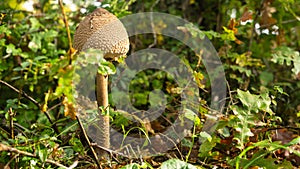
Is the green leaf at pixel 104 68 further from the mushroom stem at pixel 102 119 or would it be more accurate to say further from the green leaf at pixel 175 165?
the mushroom stem at pixel 102 119

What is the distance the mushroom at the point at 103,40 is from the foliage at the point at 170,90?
94 millimetres

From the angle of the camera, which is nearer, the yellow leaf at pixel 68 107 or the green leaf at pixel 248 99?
the yellow leaf at pixel 68 107

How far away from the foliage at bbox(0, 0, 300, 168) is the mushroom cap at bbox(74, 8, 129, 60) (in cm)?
18

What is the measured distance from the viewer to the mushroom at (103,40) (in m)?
1.63

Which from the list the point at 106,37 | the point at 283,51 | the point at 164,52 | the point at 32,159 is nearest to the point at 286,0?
the point at 283,51

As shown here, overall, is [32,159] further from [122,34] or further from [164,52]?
[164,52]

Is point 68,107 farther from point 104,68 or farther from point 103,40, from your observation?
point 103,40

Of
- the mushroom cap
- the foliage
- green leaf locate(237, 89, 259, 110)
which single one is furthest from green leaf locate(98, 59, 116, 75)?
green leaf locate(237, 89, 259, 110)

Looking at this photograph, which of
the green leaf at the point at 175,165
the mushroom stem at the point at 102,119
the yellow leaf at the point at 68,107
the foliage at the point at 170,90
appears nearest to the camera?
the yellow leaf at the point at 68,107

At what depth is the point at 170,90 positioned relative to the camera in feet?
7.19

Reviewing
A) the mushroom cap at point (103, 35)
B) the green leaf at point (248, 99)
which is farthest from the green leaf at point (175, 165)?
the mushroom cap at point (103, 35)

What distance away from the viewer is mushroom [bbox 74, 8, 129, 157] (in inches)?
64.1

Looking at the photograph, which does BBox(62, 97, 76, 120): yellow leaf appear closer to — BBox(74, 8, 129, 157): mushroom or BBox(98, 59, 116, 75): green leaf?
A: BBox(98, 59, 116, 75): green leaf

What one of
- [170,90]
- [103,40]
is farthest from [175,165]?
[170,90]
